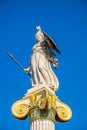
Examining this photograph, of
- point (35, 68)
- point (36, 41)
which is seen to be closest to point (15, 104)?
point (35, 68)

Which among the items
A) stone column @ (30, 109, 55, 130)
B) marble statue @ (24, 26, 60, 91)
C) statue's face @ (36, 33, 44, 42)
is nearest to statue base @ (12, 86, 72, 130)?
stone column @ (30, 109, 55, 130)

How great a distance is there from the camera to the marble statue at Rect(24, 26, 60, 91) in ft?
82.0

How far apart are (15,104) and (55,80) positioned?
2131mm

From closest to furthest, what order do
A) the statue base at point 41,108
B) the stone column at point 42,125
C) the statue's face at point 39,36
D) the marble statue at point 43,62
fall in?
the stone column at point 42,125, the statue base at point 41,108, the marble statue at point 43,62, the statue's face at point 39,36

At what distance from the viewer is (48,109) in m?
23.8

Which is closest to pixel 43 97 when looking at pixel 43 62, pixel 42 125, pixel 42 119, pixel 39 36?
pixel 42 119

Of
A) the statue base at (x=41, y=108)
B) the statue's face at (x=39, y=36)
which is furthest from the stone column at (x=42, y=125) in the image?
the statue's face at (x=39, y=36)

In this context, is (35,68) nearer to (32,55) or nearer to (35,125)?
(32,55)

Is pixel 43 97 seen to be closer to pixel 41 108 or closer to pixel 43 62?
pixel 41 108

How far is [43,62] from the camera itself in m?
25.5

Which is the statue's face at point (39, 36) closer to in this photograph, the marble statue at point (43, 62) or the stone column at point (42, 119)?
the marble statue at point (43, 62)

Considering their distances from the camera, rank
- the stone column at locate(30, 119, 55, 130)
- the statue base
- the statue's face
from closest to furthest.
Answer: the stone column at locate(30, 119, 55, 130), the statue base, the statue's face

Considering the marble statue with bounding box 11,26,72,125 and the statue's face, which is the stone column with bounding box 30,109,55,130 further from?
the statue's face

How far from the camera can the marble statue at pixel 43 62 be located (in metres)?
25.0
